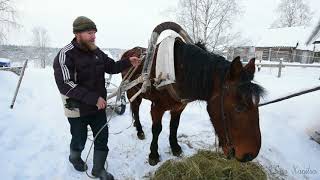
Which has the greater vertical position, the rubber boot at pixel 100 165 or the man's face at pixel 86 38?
the man's face at pixel 86 38

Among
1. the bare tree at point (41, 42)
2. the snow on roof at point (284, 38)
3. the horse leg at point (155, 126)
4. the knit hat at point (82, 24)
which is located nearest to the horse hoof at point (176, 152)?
the horse leg at point (155, 126)

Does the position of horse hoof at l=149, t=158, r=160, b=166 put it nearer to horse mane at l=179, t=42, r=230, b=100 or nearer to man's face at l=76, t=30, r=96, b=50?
horse mane at l=179, t=42, r=230, b=100

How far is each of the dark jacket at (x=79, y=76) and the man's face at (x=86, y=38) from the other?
0.18 feet

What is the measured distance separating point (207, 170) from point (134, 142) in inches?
59.1

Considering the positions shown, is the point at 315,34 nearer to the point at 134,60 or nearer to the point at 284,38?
the point at 134,60

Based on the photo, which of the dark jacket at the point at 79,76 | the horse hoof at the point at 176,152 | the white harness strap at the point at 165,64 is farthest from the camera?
the horse hoof at the point at 176,152

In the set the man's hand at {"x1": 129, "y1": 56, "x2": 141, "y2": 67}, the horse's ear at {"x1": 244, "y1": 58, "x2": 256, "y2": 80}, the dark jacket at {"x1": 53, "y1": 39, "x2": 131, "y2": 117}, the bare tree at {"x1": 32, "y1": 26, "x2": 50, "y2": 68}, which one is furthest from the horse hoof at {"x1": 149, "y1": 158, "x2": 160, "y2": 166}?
the bare tree at {"x1": 32, "y1": 26, "x2": 50, "y2": 68}

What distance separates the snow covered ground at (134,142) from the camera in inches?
131

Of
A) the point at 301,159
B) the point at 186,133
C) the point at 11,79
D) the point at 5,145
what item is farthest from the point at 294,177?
the point at 11,79

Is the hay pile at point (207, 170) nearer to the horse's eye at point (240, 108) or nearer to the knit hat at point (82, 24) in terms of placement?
the horse's eye at point (240, 108)

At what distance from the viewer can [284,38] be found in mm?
32156

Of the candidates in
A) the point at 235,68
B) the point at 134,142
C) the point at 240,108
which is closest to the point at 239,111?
the point at 240,108

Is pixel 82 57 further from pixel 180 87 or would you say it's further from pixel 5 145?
pixel 5 145

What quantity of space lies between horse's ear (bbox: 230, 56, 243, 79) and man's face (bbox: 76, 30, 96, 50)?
1.42 meters
